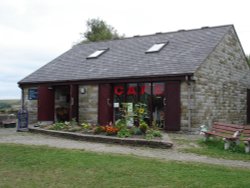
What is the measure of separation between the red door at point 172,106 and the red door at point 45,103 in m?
7.82

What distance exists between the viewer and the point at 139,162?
962 centimetres

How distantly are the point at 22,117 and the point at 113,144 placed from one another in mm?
7008

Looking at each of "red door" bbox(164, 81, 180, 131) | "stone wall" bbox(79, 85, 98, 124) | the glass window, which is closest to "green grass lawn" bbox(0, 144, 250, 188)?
"red door" bbox(164, 81, 180, 131)

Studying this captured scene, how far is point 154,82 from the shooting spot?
18.4 meters

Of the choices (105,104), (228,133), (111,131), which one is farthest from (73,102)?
(228,133)

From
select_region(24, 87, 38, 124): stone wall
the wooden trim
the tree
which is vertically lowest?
select_region(24, 87, 38, 124): stone wall

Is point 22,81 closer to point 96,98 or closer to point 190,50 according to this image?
point 96,98

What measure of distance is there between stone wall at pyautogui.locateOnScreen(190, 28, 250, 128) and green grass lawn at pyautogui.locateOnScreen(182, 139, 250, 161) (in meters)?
4.14

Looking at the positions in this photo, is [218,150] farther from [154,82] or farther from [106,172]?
[154,82]

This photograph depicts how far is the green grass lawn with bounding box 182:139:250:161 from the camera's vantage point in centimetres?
1096

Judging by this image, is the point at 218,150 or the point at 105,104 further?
the point at 105,104

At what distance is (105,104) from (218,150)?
8.87 meters

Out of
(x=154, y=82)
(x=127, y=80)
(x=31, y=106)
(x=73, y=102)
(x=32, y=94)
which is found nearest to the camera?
(x=154, y=82)

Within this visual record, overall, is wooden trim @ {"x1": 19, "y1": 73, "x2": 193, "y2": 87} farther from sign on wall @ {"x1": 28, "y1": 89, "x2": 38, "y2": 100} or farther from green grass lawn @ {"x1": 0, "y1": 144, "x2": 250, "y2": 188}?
green grass lawn @ {"x1": 0, "y1": 144, "x2": 250, "y2": 188}
